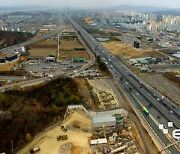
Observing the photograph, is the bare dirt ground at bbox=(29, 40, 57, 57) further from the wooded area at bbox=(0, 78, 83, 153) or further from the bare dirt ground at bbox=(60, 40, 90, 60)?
the wooded area at bbox=(0, 78, 83, 153)

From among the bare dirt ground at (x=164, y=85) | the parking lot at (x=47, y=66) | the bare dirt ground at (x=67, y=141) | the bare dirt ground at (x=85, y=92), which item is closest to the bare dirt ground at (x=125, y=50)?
the parking lot at (x=47, y=66)

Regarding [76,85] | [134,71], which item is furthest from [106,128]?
[134,71]

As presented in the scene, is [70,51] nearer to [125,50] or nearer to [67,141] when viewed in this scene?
[125,50]

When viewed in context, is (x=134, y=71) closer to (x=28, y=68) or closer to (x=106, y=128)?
(x=28, y=68)

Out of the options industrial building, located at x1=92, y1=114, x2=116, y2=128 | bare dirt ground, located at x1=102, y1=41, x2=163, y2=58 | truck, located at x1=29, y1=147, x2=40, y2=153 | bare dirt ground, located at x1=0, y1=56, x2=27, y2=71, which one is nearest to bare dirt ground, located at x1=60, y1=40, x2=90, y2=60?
bare dirt ground, located at x1=102, y1=41, x2=163, y2=58

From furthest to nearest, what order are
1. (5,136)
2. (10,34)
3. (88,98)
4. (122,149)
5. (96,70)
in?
(10,34) → (96,70) → (88,98) → (5,136) → (122,149)

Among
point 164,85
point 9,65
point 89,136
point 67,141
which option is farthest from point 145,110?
point 9,65
